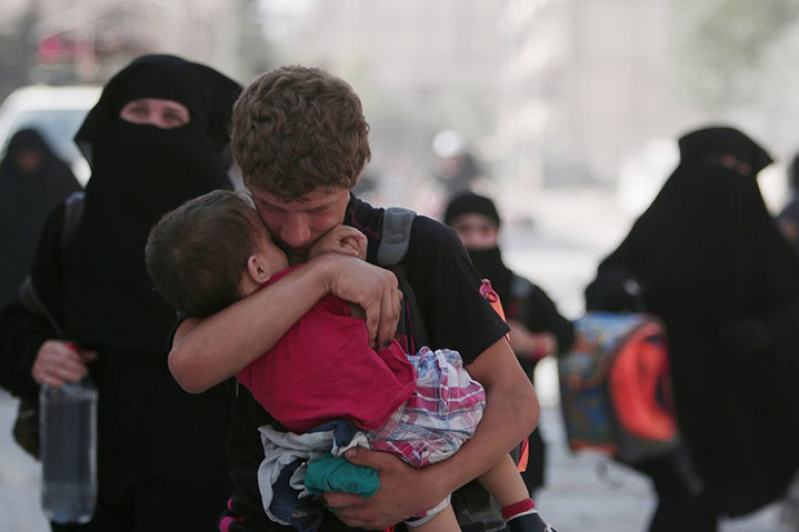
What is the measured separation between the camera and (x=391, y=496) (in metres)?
1.87

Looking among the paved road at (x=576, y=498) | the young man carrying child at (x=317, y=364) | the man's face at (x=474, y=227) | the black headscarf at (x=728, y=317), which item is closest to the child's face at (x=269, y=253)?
the young man carrying child at (x=317, y=364)

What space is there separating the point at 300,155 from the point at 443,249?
1.11 ft

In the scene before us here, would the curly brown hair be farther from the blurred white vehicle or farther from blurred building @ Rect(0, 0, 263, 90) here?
blurred building @ Rect(0, 0, 263, 90)

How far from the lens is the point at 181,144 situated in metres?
3.00

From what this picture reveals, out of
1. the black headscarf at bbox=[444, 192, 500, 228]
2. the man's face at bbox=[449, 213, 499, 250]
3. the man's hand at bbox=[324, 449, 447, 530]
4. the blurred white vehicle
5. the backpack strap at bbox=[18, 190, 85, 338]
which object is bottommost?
the blurred white vehicle

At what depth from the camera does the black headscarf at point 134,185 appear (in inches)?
113

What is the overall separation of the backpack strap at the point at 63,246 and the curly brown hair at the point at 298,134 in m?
1.31

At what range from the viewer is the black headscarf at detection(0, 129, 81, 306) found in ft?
23.9

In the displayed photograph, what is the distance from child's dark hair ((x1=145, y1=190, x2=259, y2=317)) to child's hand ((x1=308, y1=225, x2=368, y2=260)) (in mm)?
104

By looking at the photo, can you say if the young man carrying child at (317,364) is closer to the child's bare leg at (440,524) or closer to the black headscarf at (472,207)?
the child's bare leg at (440,524)

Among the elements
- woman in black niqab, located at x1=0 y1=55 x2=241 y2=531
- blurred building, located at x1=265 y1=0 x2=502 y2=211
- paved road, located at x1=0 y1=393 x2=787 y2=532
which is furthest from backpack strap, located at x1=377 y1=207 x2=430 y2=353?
blurred building, located at x1=265 y1=0 x2=502 y2=211

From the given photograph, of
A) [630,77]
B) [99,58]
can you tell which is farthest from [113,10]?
[630,77]

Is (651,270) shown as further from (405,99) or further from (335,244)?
(405,99)

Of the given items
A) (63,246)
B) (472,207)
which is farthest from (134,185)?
(472,207)
